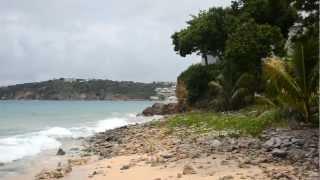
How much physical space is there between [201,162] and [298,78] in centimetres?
485

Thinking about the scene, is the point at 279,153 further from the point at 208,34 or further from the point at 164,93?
the point at 164,93

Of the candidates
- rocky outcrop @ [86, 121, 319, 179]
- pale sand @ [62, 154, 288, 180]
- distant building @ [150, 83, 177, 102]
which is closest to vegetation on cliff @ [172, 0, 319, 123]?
rocky outcrop @ [86, 121, 319, 179]

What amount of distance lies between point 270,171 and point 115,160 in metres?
6.83

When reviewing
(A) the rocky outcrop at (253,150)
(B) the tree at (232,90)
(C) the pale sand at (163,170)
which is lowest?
(C) the pale sand at (163,170)

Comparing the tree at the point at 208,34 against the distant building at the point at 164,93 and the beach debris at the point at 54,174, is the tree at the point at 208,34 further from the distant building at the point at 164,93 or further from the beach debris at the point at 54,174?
the distant building at the point at 164,93

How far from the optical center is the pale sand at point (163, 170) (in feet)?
42.1

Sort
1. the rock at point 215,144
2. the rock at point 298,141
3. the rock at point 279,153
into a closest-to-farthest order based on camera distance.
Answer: the rock at point 279,153 < the rock at point 298,141 < the rock at point 215,144

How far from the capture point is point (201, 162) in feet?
48.1

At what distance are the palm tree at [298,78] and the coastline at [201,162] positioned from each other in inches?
50.9

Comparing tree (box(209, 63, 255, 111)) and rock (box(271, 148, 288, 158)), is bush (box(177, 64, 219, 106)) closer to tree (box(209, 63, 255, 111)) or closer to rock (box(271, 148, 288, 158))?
tree (box(209, 63, 255, 111))

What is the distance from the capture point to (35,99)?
536ft

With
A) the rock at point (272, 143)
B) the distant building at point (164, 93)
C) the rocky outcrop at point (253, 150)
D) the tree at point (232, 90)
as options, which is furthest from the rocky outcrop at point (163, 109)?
the distant building at point (164, 93)

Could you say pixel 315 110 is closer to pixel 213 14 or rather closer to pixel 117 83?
pixel 213 14

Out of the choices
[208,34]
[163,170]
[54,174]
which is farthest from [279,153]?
[208,34]
